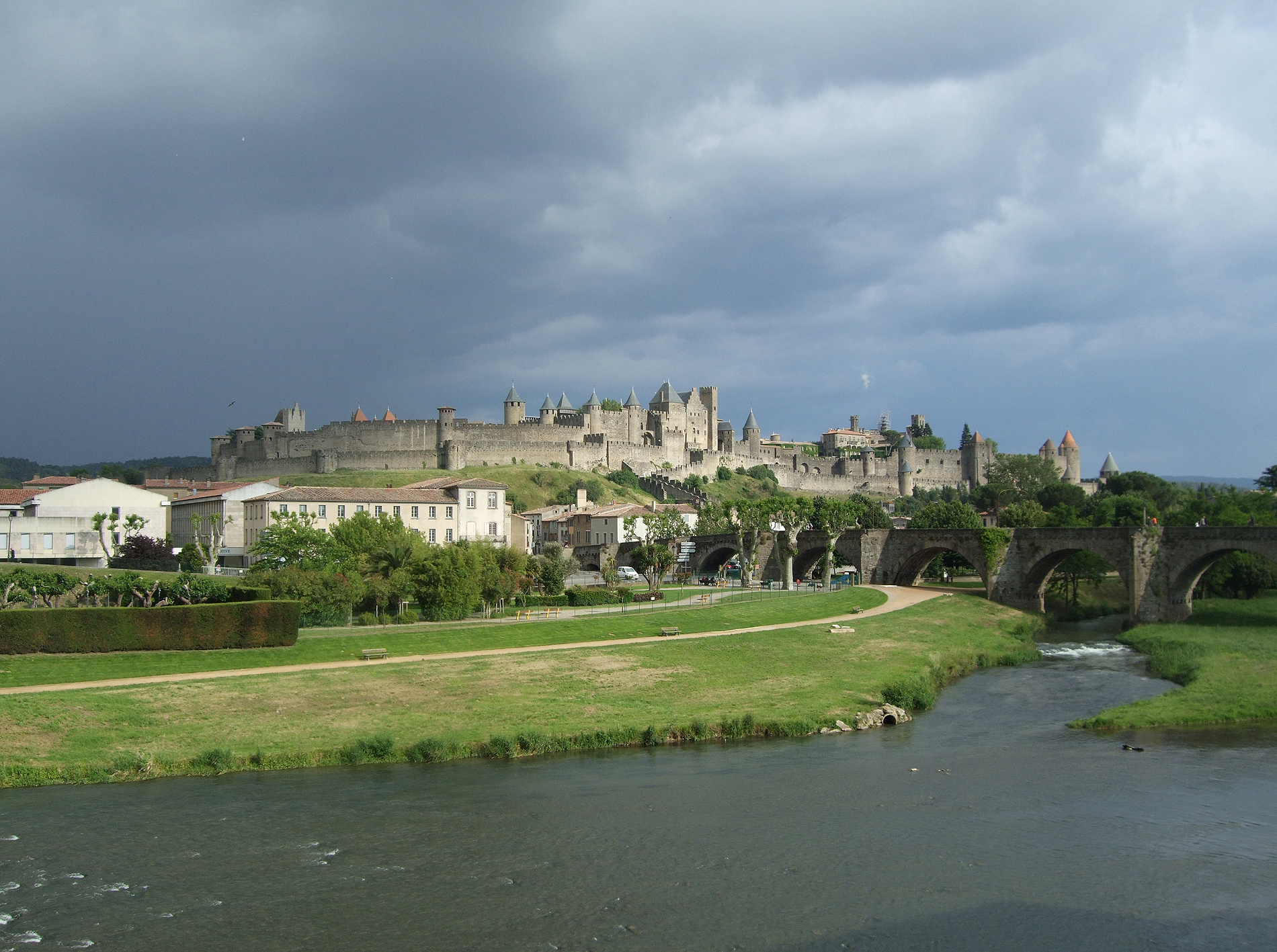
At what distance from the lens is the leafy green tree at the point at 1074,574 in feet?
201

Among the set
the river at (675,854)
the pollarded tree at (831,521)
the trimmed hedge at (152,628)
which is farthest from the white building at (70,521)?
the pollarded tree at (831,521)

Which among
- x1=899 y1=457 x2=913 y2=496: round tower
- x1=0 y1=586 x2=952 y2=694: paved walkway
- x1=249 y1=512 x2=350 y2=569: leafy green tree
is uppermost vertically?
x1=899 y1=457 x2=913 y2=496: round tower

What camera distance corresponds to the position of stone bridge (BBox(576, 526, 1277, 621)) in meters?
49.2

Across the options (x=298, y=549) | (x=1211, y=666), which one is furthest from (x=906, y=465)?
(x=298, y=549)

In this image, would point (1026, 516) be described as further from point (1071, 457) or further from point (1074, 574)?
point (1071, 457)

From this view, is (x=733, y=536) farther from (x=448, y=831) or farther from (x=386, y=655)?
(x=448, y=831)

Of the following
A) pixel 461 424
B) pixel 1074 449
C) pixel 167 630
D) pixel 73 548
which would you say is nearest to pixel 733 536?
pixel 73 548

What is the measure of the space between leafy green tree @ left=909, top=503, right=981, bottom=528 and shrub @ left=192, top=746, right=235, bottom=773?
71.7 meters

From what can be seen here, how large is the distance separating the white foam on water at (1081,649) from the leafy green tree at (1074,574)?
14.5m

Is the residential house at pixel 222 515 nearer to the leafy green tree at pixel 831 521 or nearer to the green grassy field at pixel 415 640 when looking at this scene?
the green grassy field at pixel 415 640

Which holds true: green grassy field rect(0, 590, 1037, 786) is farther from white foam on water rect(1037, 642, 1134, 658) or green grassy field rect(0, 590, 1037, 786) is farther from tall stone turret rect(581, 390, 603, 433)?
tall stone turret rect(581, 390, 603, 433)

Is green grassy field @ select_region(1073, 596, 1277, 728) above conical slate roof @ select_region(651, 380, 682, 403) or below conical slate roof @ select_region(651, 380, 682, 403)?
below

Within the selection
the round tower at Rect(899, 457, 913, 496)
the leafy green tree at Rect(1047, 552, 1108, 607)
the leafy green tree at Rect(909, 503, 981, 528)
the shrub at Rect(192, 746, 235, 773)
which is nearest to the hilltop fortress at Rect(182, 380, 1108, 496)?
the round tower at Rect(899, 457, 913, 496)

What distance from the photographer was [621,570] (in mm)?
73562
